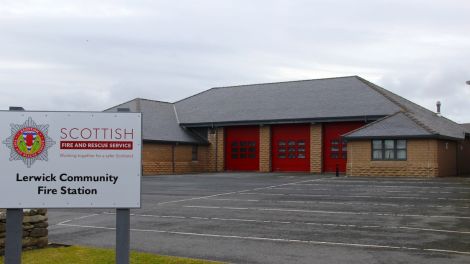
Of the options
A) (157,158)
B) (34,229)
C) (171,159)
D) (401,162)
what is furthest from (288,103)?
(34,229)

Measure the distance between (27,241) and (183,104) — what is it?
39.8 m

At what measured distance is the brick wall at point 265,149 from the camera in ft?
139

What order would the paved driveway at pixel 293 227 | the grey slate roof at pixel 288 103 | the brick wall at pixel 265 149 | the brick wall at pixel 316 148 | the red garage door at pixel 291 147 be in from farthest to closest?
the brick wall at pixel 265 149
the red garage door at pixel 291 147
the brick wall at pixel 316 148
the grey slate roof at pixel 288 103
the paved driveway at pixel 293 227

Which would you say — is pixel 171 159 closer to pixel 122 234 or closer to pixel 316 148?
pixel 316 148

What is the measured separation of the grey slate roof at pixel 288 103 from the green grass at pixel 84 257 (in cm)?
2963

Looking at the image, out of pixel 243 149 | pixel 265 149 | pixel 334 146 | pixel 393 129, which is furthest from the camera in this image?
pixel 243 149

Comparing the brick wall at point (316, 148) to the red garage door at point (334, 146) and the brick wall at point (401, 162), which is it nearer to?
the red garage door at point (334, 146)

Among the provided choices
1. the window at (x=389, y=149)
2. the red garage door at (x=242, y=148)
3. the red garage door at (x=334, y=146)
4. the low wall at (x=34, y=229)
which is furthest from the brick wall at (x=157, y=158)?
the low wall at (x=34, y=229)

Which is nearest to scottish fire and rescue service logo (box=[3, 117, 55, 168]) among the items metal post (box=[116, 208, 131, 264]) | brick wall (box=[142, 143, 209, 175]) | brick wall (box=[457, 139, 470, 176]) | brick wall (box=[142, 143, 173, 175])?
metal post (box=[116, 208, 131, 264])

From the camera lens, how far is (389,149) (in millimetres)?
33719

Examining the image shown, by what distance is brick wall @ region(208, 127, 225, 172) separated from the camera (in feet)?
147

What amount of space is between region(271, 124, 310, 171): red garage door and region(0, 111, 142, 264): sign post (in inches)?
1382

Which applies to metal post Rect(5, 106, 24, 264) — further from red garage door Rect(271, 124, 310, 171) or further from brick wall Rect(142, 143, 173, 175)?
red garage door Rect(271, 124, 310, 171)

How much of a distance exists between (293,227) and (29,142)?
24.5 ft
